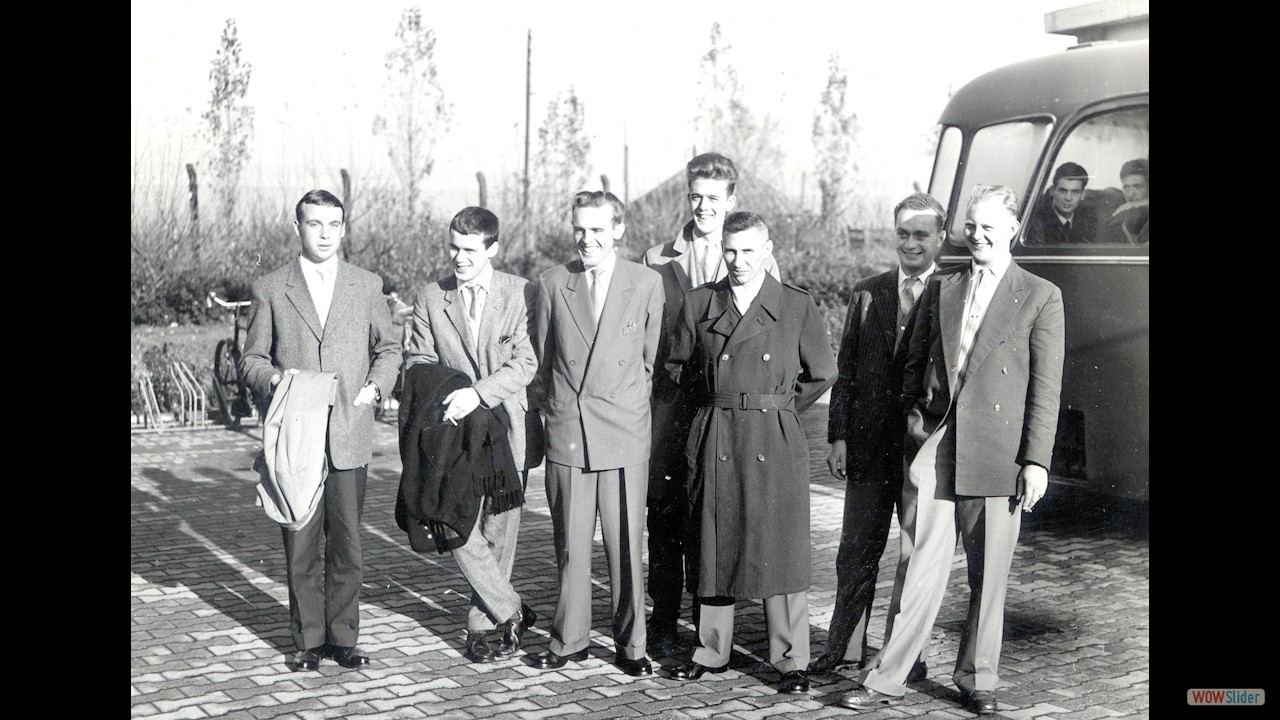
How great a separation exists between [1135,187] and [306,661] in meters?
5.16

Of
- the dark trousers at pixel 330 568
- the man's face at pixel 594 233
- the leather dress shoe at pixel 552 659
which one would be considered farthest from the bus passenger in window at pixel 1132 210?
the dark trousers at pixel 330 568

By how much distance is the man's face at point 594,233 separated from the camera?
545 cm

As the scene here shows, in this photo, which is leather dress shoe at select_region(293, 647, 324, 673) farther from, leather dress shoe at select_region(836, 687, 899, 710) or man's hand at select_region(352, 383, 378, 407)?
leather dress shoe at select_region(836, 687, 899, 710)

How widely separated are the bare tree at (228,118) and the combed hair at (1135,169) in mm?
5888

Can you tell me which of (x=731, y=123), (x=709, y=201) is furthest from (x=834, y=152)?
(x=709, y=201)

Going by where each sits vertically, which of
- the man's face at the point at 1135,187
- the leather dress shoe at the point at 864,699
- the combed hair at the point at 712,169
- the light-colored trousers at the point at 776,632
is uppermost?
the man's face at the point at 1135,187

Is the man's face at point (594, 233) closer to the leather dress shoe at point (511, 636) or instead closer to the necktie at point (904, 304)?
the necktie at point (904, 304)

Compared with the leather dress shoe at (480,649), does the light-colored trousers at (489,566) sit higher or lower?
higher

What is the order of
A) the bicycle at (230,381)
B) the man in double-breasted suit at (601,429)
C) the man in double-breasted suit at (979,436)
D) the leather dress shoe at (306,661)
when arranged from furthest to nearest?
the bicycle at (230,381)
the leather dress shoe at (306,661)
the man in double-breasted suit at (601,429)
the man in double-breasted suit at (979,436)

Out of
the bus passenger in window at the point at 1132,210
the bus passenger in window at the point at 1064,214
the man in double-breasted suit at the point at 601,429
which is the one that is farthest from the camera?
the bus passenger in window at the point at 1064,214

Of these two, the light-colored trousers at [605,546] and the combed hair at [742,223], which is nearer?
the combed hair at [742,223]
